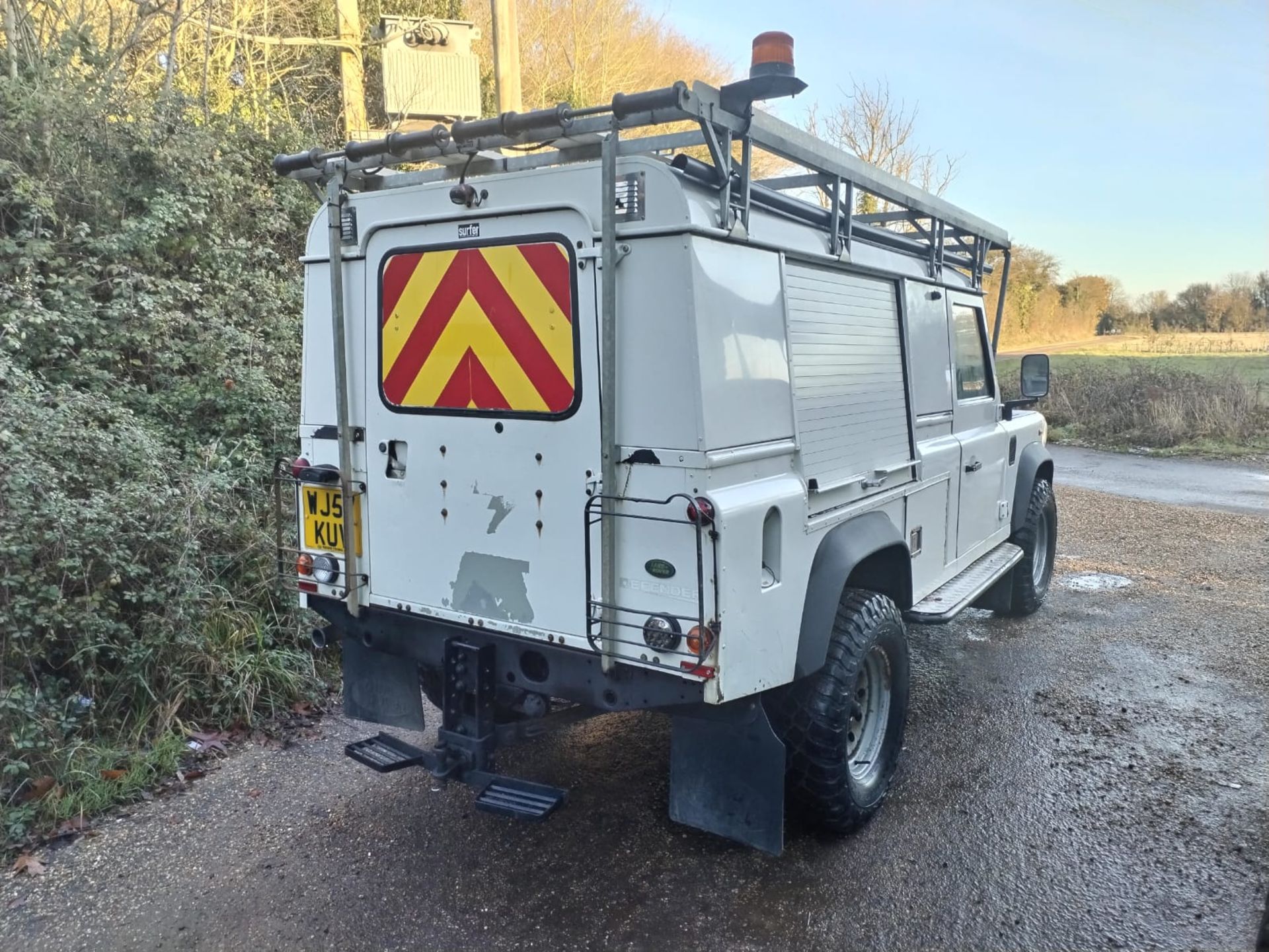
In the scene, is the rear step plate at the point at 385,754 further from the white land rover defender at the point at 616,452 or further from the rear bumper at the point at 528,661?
the rear bumper at the point at 528,661

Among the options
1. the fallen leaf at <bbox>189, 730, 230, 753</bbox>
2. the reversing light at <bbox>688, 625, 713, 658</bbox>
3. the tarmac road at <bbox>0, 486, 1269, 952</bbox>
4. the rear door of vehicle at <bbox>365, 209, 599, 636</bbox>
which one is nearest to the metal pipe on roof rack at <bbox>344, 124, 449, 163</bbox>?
the rear door of vehicle at <bbox>365, 209, 599, 636</bbox>

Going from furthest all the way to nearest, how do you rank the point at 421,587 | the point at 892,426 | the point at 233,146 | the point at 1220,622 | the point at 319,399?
1. the point at 233,146
2. the point at 1220,622
3. the point at 892,426
4. the point at 319,399
5. the point at 421,587

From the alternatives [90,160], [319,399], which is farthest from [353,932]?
[90,160]

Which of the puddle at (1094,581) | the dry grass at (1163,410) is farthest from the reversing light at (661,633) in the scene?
the dry grass at (1163,410)

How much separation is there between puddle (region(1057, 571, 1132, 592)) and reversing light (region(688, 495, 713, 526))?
559cm

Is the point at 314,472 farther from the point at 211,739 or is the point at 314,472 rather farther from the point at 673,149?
the point at 673,149

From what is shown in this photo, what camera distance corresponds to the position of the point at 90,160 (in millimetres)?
6285

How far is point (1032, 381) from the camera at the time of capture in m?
5.86

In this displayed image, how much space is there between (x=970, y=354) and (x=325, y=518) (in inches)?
150

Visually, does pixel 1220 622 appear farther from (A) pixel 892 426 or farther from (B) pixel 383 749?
(B) pixel 383 749

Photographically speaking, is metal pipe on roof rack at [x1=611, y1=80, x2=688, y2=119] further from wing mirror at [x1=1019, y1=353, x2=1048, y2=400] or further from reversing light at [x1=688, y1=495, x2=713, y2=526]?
wing mirror at [x1=1019, y1=353, x2=1048, y2=400]

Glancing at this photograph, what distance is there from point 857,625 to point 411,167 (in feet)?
12.4

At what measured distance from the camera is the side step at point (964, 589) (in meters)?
4.02

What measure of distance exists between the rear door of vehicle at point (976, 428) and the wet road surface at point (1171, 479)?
654cm
